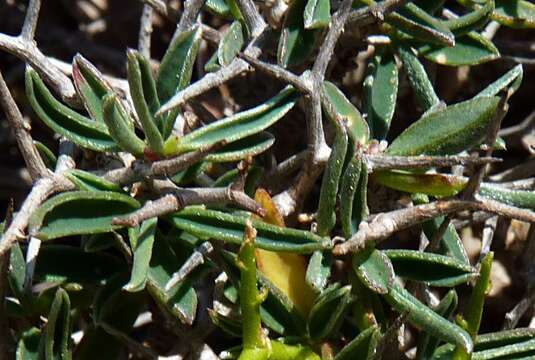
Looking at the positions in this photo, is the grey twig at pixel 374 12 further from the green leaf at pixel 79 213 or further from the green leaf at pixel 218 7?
the green leaf at pixel 79 213

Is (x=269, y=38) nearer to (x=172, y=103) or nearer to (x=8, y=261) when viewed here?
(x=172, y=103)

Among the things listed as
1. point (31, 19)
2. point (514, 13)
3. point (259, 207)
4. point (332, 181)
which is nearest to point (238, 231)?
point (259, 207)

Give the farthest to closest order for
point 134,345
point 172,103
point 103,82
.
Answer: point 134,345 → point 103,82 → point 172,103

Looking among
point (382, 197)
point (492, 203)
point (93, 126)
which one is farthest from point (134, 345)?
point (492, 203)

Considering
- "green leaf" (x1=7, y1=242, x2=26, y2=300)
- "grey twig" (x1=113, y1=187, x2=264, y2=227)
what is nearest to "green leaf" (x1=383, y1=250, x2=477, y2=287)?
"grey twig" (x1=113, y1=187, x2=264, y2=227)

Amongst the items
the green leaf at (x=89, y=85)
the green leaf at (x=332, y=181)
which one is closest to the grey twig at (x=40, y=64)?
the green leaf at (x=89, y=85)

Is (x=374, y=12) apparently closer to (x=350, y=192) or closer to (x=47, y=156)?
(x=350, y=192)
